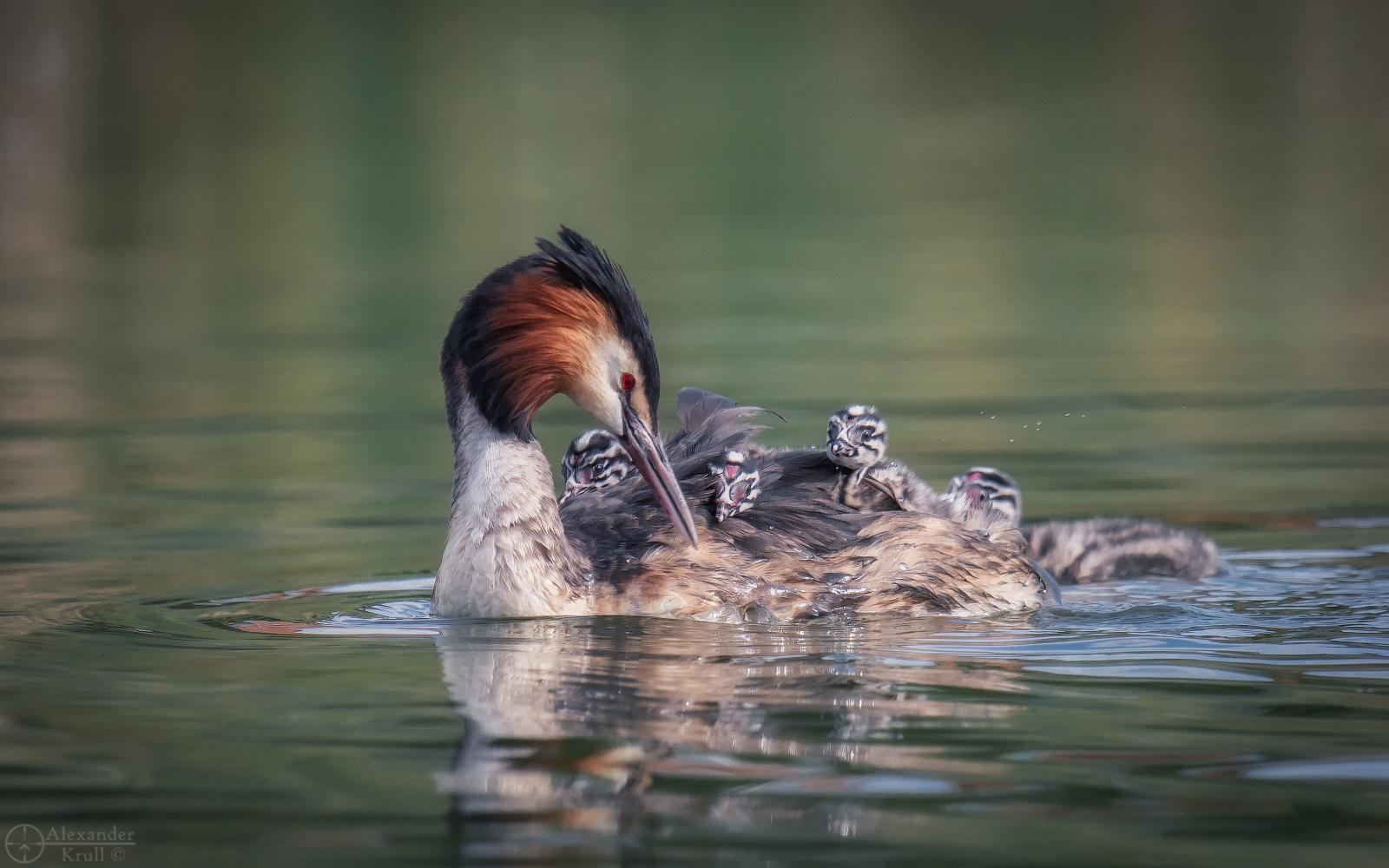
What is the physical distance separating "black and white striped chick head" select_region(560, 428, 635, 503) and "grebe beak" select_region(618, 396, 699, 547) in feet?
3.13

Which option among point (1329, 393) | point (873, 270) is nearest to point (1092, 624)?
point (1329, 393)

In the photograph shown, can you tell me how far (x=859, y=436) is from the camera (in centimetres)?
676

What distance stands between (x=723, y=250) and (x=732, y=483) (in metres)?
13.1

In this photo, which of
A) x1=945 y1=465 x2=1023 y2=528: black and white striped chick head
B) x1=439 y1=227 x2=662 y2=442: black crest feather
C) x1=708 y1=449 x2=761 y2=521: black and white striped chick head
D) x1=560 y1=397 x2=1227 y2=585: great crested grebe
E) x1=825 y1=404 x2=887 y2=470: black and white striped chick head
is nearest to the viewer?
x1=439 y1=227 x2=662 y2=442: black crest feather

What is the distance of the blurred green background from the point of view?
9.34m

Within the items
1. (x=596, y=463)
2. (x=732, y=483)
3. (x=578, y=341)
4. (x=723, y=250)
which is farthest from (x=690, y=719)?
(x=723, y=250)

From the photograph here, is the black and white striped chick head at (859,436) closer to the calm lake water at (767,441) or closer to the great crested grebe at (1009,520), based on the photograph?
the great crested grebe at (1009,520)

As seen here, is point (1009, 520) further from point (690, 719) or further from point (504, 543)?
point (690, 719)

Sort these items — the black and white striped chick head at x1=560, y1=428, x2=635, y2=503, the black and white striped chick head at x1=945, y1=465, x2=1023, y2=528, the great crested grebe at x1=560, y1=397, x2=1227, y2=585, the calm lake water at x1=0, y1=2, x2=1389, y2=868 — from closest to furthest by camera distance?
the calm lake water at x1=0, y1=2, x2=1389, y2=868
the great crested grebe at x1=560, y1=397, x2=1227, y2=585
the black and white striped chick head at x1=945, y1=465, x2=1023, y2=528
the black and white striped chick head at x1=560, y1=428, x2=635, y2=503

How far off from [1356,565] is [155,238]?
1531 centimetres

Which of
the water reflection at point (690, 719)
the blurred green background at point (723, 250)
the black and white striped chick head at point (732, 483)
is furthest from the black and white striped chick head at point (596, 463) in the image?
the water reflection at point (690, 719)

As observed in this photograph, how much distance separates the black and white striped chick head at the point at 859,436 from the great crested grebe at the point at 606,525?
214mm

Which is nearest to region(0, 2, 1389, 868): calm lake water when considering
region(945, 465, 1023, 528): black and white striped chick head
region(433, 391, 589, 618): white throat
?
region(433, 391, 589, 618): white throat

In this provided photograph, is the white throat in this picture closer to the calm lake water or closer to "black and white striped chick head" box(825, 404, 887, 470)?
the calm lake water
